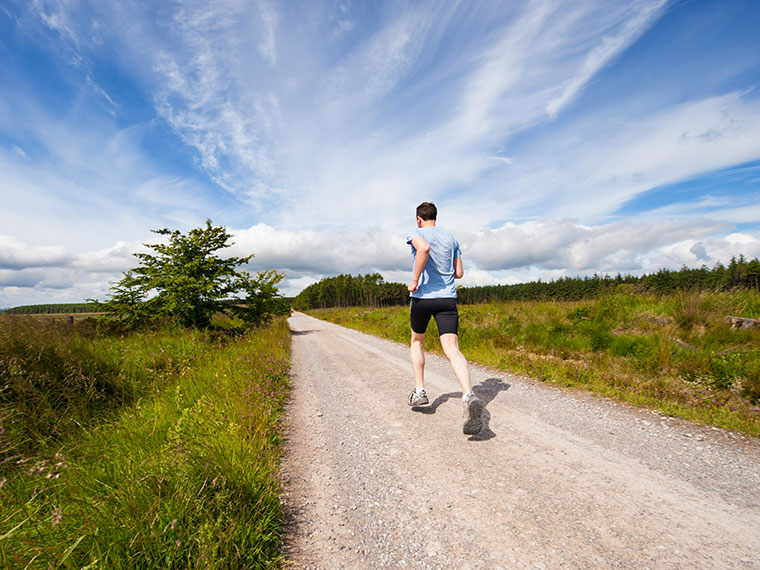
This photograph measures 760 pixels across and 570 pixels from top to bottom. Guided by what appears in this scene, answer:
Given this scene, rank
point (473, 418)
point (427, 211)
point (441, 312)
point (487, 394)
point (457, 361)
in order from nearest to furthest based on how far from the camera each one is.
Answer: point (473, 418) < point (457, 361) < point (441, 312) < point (427, 211) < point (487, 394)

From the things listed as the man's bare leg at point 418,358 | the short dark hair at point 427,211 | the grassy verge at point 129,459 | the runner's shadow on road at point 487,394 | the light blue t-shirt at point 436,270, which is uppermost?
the short dark hair at point 427,211

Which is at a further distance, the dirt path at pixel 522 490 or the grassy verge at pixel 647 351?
the grassy verge at pixel 647 351

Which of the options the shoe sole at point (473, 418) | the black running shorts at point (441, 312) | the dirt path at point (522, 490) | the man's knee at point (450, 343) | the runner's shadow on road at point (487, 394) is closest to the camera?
the dirt path at point (522, 490)

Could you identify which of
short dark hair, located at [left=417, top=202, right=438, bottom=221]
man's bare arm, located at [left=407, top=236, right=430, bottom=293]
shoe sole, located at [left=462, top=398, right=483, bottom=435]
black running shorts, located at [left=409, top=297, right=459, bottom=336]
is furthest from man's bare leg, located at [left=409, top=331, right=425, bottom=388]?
short dark hair, located at [left=417, top=202, right=438, bottom=221]

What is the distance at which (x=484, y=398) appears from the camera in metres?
4.66

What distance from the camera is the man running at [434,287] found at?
368 centimetres

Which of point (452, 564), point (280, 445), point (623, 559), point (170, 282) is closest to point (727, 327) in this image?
point (623, 559)

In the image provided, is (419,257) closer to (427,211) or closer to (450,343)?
(427,211)

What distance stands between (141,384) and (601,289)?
12.1 m

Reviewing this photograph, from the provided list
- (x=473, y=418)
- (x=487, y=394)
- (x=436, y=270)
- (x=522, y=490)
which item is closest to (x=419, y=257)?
(x=436, y=270)

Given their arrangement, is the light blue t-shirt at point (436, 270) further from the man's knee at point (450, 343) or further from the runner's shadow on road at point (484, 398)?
the runner's shadow on road at point (484, 398)

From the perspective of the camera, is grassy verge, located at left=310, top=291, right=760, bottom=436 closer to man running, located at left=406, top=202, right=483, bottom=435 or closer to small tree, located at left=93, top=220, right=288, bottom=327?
man running, located at left=406, top=202, right=483, bottom=435

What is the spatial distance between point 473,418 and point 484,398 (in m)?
1.70

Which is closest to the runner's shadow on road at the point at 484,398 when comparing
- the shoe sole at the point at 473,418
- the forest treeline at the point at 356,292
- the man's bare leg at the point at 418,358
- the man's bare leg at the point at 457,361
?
the shoe sole at the point at 473,418
